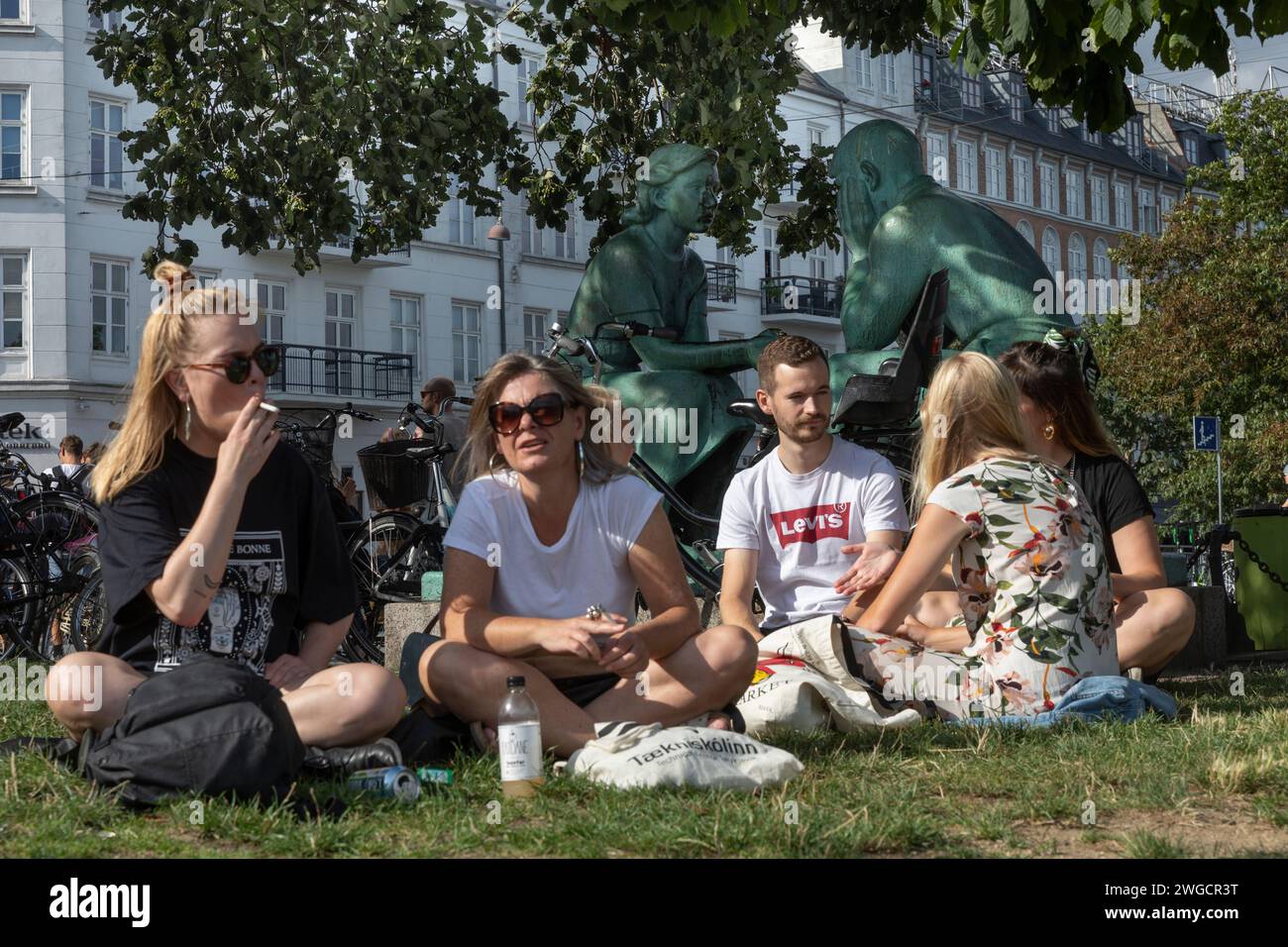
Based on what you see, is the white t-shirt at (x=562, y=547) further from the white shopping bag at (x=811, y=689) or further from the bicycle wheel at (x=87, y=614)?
the bicycle wheel at (x=87, y=614)

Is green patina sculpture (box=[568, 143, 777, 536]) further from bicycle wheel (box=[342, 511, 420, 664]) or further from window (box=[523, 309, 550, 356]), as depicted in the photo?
window (box=[523, 309, 550, 356])

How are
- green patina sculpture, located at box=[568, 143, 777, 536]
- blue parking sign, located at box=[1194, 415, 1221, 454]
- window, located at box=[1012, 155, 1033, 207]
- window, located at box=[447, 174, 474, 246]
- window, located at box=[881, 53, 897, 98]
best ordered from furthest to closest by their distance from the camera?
window, located at box=[1012, 155, 1033, 207]
window, located at box=[881, 53, 897, 98]
window, located at box=[447, 174, 474, 246]
blue parking sign, located at box=[1194, 415, 1221, 454]
green patina sculpture, located at box=[568, 143, 777, 536]

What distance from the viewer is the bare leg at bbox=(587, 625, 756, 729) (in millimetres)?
5207

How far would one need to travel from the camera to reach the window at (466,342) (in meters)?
41.8


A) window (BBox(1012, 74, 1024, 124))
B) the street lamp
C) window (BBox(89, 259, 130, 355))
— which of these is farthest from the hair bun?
window (BBox(1012, 74, 1024, 124))

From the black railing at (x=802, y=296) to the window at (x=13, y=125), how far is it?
2021cm

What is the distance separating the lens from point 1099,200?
216 ft

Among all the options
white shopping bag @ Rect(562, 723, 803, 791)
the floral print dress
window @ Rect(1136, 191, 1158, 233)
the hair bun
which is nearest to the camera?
white shopping bag @ Rect(562, 723, 803, 791)

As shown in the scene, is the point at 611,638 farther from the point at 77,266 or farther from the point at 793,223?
the point at 77,266

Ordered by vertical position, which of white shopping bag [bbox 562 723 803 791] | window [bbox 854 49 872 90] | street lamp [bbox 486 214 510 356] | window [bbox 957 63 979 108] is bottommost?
white shopping bag [bbox 562 723 803 791]

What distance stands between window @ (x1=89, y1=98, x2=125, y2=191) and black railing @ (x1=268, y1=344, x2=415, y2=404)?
514 cm

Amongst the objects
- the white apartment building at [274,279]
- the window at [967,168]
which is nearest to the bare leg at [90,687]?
the white apartment building at [274,279]

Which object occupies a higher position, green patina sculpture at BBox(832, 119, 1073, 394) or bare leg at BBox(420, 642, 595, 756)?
green patina sculpture at BBox(832, 119, 1073, 394)
